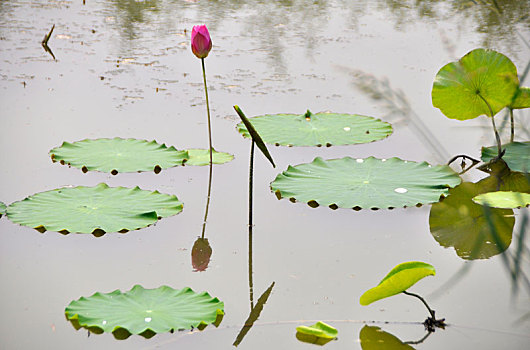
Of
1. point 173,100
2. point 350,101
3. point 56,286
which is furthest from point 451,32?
point 56,286

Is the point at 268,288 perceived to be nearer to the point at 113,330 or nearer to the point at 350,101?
the point at 113,330

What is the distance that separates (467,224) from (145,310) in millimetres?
1000

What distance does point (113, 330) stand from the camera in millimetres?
1420

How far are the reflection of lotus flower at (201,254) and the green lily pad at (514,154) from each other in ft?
3.48

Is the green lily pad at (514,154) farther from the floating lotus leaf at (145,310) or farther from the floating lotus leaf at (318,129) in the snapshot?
the floating lotus leaf at (145,310)

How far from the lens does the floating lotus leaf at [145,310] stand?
4.69 ft

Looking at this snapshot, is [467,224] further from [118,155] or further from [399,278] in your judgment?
[118,155]

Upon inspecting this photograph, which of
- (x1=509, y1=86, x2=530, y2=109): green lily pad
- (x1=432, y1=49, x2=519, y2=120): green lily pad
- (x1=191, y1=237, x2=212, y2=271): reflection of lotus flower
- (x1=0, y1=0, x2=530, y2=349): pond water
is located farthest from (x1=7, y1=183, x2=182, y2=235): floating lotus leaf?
(x1=509, y1=86, x2=530, y2=109): green lily pad

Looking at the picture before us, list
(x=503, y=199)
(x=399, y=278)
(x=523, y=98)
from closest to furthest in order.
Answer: (x=399, y=278) → (x=503, y=199) → (x=523, y=98)

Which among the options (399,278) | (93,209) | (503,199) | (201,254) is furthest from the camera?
(503,199)

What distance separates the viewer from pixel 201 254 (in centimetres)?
184

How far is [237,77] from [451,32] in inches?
60.5

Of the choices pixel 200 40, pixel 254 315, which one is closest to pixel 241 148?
pixel 200 40

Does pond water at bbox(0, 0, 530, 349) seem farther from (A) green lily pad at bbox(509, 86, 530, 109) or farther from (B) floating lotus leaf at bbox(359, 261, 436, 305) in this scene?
(A) green lily pad at bbox(509, 86, 530, 109)
